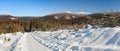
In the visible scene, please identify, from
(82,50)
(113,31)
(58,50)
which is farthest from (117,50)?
(113,31)

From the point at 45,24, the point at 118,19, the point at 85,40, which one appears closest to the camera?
the point at 85,40

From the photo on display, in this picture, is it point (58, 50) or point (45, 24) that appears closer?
point (58, 50)

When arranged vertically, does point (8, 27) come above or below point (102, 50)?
below

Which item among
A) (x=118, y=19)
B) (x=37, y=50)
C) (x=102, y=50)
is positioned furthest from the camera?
(x=118, y=19)

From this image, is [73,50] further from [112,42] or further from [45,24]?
[45,24]

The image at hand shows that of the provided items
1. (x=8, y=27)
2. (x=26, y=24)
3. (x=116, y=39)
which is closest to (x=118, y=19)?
(x=116, y=39)

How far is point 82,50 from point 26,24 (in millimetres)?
131710

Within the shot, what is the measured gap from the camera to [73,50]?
1652 centimetres

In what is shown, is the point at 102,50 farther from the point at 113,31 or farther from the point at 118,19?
the point at 118,19

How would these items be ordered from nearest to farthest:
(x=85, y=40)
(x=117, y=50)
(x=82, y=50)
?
(x=117, y=50)
(x=82, y=50)
(x=85, y=40)

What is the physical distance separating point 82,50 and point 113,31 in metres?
3.94

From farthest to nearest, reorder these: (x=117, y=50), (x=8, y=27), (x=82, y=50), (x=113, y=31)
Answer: (x=8, y=27) → (x=113, y=31) → (x=82, y=50) → (x=117, y=50)

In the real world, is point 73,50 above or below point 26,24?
above

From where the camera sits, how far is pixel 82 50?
16109mm
